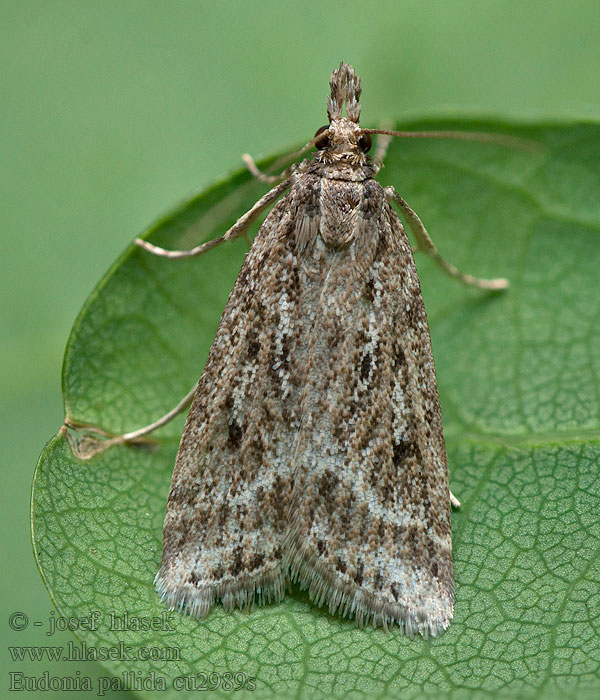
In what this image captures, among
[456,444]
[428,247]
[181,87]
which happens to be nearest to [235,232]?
[428,247]

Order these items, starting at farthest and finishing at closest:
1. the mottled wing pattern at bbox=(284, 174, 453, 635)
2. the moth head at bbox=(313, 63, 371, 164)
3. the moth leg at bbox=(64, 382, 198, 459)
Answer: the moth head at bbox=(313, 63, 371, 164) < the moth leg at bbox=(64, 382, 198, 459) < the mottled wing pattern at bbox=(284, 174, 453, 635)

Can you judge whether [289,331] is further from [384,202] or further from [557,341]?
[557,341]

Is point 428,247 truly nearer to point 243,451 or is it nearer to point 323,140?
point 323,140

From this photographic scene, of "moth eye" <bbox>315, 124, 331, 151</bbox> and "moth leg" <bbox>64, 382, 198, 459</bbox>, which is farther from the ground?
"moth eye" <bbox>315, 124, 331, 151</bbox>

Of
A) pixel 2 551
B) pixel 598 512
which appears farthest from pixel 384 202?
pixel 2 551

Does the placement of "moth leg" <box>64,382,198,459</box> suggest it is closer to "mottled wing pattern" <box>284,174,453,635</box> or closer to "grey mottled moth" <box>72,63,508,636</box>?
"grey mottled moth" <box>72,63,508,636</box>

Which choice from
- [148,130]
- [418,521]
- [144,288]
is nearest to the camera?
[418,521]

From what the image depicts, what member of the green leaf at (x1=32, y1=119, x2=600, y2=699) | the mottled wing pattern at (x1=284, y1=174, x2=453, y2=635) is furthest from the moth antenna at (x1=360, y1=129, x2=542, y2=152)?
the mottled wing pattern at (x1=284, y1=174, x2=453, y2=635)

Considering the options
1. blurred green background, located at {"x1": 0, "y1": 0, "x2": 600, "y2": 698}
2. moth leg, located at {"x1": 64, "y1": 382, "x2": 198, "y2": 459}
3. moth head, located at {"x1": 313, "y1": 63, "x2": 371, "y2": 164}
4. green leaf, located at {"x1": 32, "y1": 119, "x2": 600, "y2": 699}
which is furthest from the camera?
blurred green background, located at {"x1": 0, "y1": 0, "x2": 600, "y2": 698}
